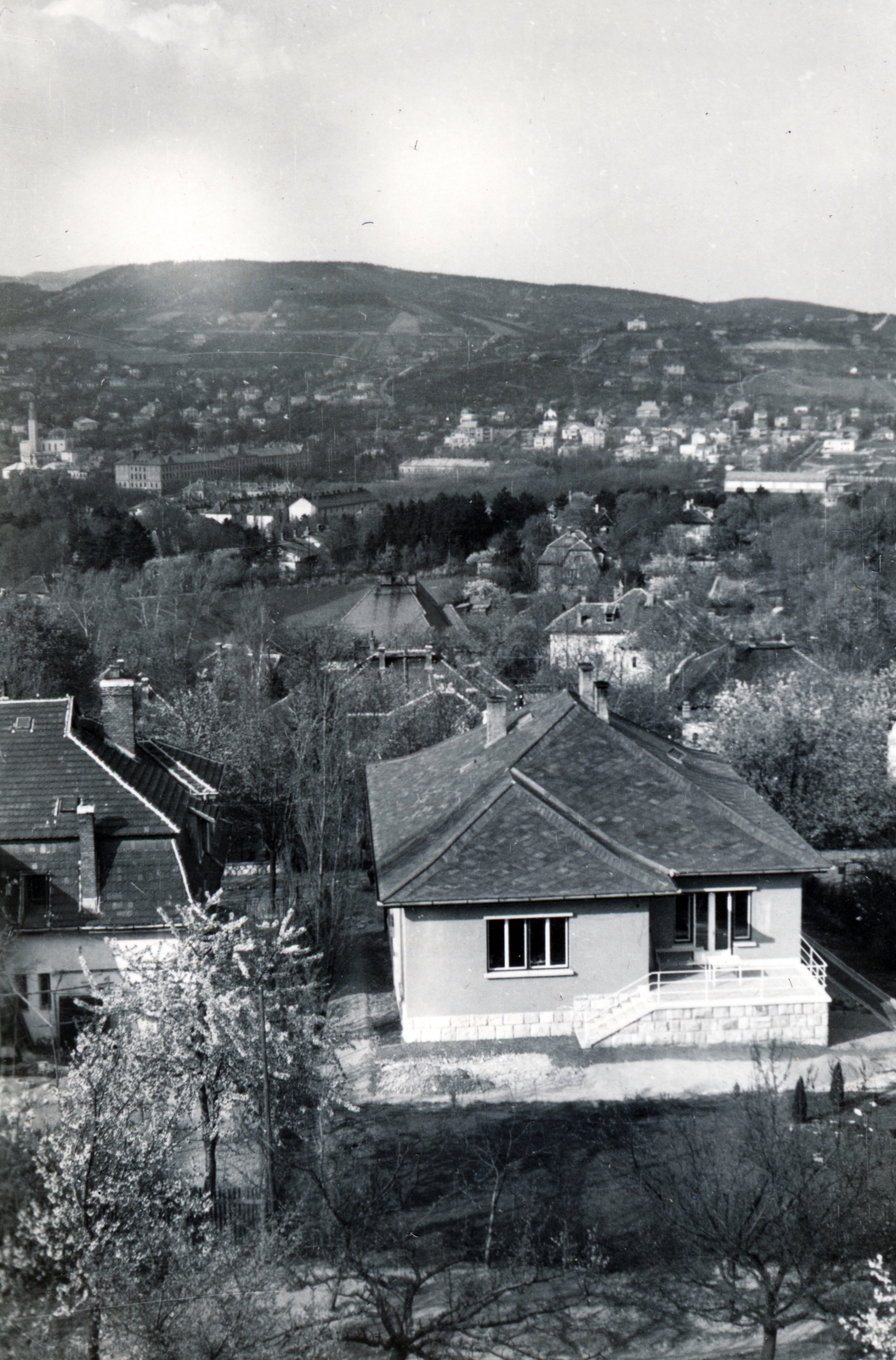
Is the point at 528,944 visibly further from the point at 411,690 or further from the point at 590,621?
the point at 590,621

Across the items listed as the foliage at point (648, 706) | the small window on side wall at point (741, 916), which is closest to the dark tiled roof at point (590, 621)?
the foliage at point (648, 706)

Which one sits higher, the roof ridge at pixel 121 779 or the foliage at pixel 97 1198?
the roof ridge at pixel 121 779

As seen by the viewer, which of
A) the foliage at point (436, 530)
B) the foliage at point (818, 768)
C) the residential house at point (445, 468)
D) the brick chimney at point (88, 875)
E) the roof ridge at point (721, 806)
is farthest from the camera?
the residential house at point (445, 468)

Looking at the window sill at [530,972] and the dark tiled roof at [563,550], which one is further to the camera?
the dark tiled roof at [563,550]

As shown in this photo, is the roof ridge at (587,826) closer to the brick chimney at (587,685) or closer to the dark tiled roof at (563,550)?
the brick chimney at (587,685)

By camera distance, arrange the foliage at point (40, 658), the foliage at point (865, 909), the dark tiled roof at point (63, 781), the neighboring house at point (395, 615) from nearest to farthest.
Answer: the dark tiled roof at point (63, 781)
the foliage at point (865, 909)
the foliage at point (40, 658)
the neighboring house at point (395, 615)

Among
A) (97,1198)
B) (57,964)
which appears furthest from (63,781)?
(97,1198)

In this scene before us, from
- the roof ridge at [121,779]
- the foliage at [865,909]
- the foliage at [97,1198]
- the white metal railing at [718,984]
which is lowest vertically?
the foliage at [865,909]
